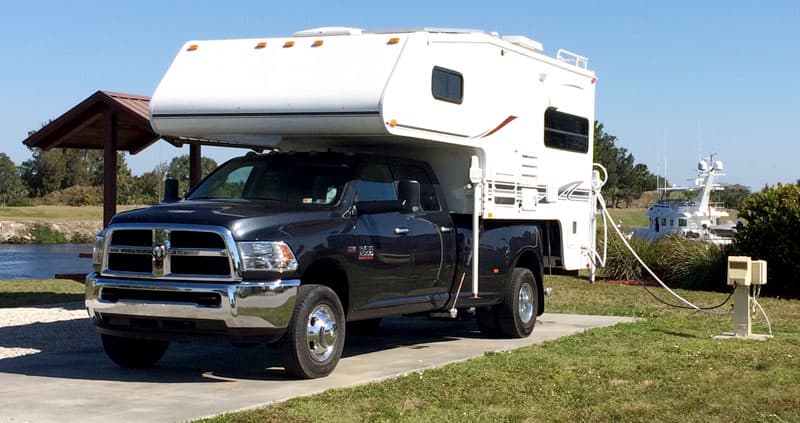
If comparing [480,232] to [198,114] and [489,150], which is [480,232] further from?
[198,114]

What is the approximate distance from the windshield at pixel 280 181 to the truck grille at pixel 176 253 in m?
1.35

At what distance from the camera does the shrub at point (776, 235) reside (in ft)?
67.9

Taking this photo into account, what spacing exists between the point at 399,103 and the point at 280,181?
137 centimetres

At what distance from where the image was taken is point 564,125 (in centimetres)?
1391

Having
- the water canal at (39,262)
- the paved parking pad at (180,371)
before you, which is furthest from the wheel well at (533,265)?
the water canal at (39,262)

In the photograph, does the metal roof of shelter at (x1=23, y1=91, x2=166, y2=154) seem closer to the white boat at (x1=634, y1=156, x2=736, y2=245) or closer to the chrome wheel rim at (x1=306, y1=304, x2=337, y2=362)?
the chrome wheel rim at (x1=306, y1=304, x2=337, y2=362)

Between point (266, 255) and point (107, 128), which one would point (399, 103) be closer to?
point (266, 255)

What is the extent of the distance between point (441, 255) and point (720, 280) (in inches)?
488

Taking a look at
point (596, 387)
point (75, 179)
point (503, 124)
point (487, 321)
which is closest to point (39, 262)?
point (487, 321)

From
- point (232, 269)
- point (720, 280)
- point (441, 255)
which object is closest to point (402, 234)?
point (441, 255)

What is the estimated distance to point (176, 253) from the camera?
355 inches

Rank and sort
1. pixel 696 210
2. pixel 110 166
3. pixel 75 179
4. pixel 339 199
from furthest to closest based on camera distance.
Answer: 1. pixel 75 179
2. pixel 696 210
3. pixel 110 166
4. pixel 339 199

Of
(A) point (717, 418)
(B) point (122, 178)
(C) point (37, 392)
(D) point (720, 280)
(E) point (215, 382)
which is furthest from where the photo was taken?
(B) point (122, 178)

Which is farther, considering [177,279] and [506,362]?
[506,362]
